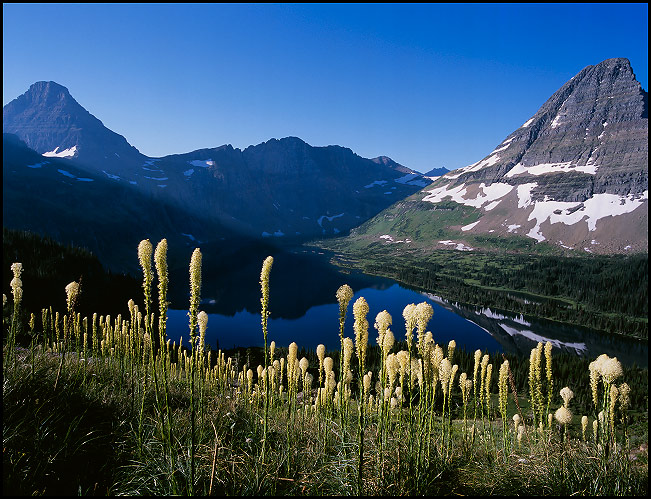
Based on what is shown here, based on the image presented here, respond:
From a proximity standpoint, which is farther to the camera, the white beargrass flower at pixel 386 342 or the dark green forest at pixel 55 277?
the dark green forest at pixel 55 277

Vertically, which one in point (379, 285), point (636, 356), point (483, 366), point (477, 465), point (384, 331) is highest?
point (384, 331)

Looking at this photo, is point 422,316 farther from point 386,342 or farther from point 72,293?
point 72,293

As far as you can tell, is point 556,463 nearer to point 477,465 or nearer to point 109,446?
point 477,465

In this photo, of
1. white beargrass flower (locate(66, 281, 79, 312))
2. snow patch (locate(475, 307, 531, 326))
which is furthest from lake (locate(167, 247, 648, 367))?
white beargrass flower (locate(66, 281, 79, 312))

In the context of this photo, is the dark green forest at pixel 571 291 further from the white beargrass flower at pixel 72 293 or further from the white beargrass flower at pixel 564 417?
the white beargrass flower at pixel 72 293

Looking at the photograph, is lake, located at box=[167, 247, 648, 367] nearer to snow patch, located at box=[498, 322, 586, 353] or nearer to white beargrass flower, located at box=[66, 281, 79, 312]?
snow patch, located at box=[498, 322, 586, 353]

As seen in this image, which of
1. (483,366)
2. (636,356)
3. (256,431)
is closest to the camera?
(256,431)

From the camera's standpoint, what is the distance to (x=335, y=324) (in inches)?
4365

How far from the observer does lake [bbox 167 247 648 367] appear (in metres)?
95.4

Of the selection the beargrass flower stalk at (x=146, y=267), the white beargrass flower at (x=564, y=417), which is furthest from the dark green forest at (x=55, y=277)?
the white beargrass flower at (x=564, y=417)

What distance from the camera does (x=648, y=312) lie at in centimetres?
14150

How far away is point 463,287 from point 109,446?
179 meters

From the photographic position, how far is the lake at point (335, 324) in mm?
95438

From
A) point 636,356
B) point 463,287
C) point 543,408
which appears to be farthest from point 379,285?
point 543,408
